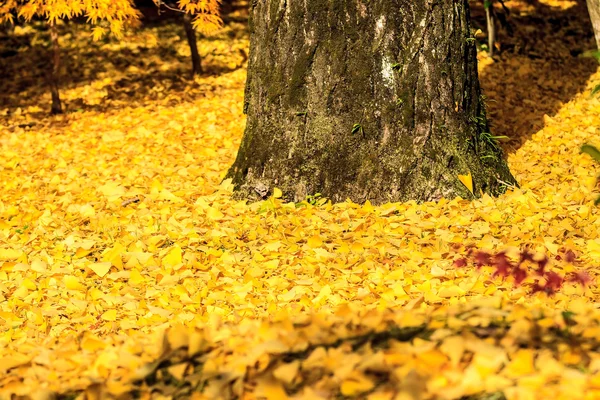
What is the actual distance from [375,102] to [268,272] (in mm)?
1351

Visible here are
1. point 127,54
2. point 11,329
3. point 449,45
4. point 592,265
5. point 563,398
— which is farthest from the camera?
point 127,54

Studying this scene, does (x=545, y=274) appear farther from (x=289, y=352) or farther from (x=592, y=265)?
(x=289, y=352)

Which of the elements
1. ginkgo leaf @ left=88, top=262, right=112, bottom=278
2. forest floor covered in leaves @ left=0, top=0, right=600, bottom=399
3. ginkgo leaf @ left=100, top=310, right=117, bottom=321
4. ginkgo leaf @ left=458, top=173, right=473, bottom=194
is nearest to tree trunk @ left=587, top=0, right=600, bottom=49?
forest floor covered in leaves @ left=0, top=0, right=600, bottom=399

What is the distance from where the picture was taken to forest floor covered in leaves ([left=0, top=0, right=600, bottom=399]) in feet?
7.43

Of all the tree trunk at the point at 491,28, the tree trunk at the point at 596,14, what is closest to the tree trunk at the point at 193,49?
the tree trunk at the point at 491,28

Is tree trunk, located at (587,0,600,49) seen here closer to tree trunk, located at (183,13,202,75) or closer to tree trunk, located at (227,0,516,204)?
tree trunk, located at (227,0,516,204)

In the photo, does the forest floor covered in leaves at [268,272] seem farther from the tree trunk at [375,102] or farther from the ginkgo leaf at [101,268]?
the tree trunk at [375,102]

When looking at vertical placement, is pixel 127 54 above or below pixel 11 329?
above

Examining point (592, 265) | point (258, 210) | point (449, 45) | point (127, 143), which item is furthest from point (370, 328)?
point (127, 143)

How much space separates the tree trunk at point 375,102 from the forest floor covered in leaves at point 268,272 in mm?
200

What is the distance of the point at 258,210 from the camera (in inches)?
187

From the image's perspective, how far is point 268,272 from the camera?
155 inches

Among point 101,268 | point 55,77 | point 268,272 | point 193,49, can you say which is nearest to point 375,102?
point 268,272

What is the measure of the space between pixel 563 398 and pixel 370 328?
76 cm
